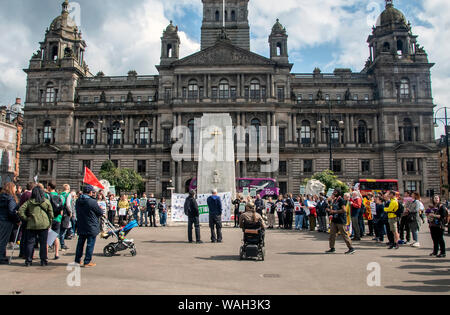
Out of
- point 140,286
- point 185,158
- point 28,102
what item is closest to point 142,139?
point 185,158

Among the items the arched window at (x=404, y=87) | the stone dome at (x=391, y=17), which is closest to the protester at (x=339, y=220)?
the arched window at (x=404, y=87)

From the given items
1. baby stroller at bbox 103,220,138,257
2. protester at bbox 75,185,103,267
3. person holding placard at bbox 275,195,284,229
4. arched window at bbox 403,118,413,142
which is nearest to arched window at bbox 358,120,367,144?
arched window at bbox 403,118,413,142

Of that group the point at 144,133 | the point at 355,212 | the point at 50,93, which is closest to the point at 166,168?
the point at 144,133

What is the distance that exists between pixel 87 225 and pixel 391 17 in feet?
188

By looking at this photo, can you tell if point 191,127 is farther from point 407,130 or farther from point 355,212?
point 355,212

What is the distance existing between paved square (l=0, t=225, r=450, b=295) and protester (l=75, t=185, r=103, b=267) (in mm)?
533

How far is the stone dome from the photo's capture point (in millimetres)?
52628

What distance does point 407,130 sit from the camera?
5069cm

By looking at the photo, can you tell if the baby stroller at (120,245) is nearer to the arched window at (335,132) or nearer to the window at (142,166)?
the window at (142,166)

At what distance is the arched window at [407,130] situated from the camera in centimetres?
5050

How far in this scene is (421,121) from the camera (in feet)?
165

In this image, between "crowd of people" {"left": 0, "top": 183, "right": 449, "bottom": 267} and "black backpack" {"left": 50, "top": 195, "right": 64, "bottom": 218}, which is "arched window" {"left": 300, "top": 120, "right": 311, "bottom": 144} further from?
"black backpack" {"left": 50, "top": 195, "right": 64, "bottom": 218}

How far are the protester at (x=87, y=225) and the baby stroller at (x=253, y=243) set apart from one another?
14.0 ft

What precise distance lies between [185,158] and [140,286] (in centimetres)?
4244
